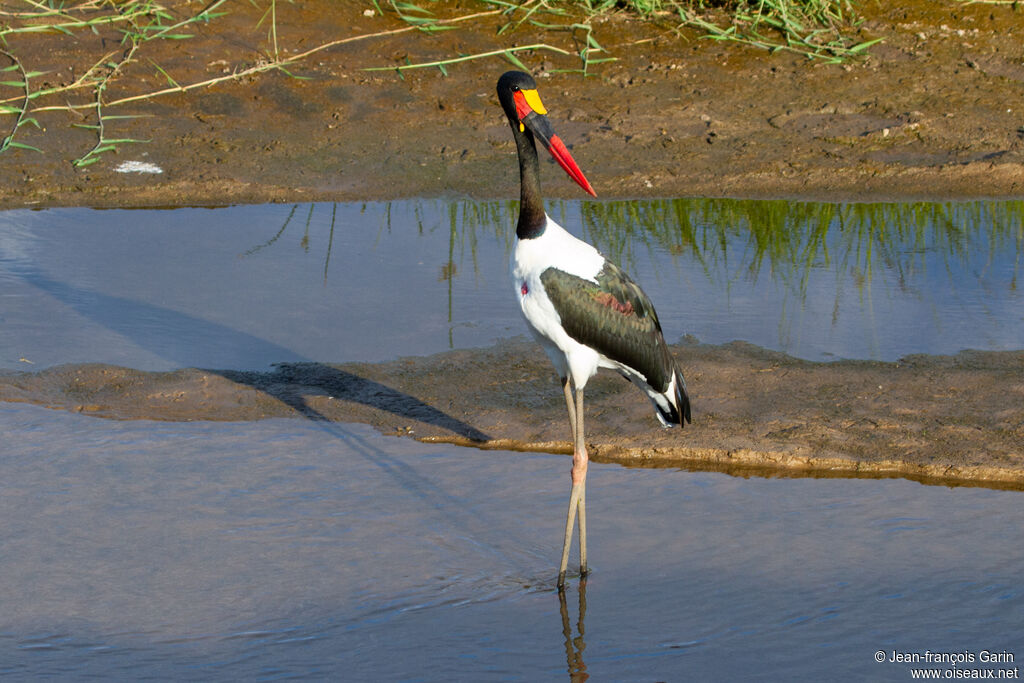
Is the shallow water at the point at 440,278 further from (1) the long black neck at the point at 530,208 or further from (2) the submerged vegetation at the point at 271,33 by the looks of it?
(1) the long black neck at the point at 530,208

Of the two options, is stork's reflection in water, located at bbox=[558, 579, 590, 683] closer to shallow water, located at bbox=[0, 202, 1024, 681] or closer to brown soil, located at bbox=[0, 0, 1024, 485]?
shallow water, located at bbox=[0, 202, 1024, 681]

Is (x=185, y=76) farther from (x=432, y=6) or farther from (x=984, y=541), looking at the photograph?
(x=984, y=541)

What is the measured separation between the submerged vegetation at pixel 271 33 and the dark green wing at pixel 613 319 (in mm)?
4741

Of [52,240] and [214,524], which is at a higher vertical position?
[52,240]

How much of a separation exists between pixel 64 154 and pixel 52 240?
136 cm

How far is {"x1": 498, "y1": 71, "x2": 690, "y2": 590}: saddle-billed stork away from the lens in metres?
3.72

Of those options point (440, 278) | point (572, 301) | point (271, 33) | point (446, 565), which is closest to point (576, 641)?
point (446, 565)

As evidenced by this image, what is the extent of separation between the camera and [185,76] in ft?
28.0

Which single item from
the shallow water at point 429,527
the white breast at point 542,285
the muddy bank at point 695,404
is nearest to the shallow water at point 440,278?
the shallow water at point 429,527

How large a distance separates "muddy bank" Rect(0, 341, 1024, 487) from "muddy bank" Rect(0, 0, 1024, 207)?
2685 millimetres

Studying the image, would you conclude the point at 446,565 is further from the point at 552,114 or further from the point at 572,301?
the point at 552,114

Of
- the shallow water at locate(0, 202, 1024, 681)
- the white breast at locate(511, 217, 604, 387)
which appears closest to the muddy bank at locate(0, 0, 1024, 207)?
the shallow water at locate(0, 202, 1024, 681)

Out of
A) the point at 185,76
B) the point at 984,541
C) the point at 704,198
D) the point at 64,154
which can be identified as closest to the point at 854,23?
the point at 704,198

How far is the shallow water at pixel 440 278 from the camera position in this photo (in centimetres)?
531
